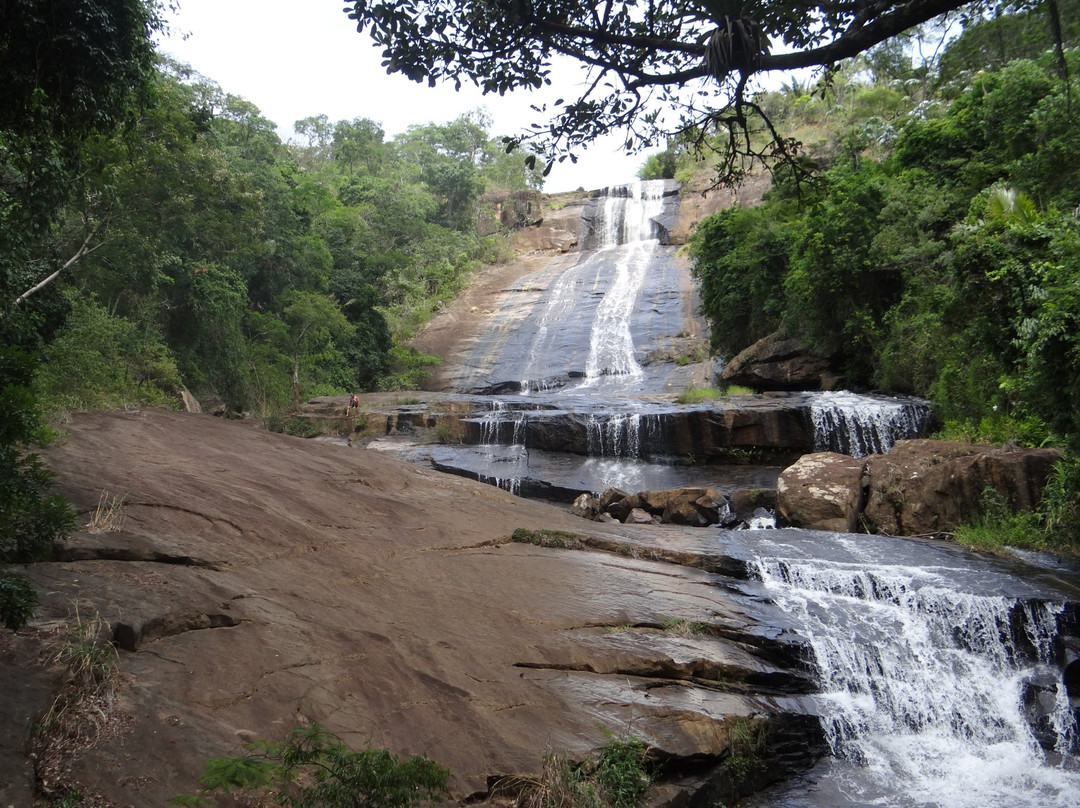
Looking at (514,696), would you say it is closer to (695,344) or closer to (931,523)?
(931,523)

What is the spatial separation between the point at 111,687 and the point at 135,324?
18118 mm

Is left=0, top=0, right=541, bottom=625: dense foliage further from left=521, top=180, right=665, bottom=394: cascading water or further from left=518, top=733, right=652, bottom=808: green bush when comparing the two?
left=521, top=180, right=665, bottom=394: cascading water

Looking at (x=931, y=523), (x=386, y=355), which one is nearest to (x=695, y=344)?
(x=386, y=355)

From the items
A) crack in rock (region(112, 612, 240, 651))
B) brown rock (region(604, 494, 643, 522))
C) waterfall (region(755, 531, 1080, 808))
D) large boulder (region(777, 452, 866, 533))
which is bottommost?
waterfall (region(755, 531, 1080, 808))

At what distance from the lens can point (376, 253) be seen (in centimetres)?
3691

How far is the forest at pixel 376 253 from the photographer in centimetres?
662

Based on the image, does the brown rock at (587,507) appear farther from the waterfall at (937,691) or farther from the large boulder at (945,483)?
the waterfall at (937,691)

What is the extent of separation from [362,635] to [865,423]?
42.3 feet

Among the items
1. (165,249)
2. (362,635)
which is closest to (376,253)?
(165,249)

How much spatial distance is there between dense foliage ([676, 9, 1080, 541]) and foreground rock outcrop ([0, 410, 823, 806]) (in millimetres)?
5354

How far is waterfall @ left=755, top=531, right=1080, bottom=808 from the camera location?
20.2ft

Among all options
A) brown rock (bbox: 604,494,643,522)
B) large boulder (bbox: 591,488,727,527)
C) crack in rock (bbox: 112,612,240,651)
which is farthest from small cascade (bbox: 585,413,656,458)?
crack in rock (bbox: 112,612,240,651)

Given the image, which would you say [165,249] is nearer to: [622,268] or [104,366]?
[104,366]

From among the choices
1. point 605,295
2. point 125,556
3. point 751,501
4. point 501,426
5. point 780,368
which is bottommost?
point 751,501
